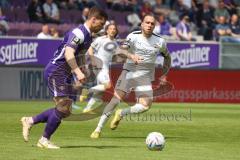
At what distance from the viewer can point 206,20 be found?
32.6 metres

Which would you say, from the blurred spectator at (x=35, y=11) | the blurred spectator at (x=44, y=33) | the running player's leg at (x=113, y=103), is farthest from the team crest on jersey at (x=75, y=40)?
the blurred spectator at (x=35, y=11)

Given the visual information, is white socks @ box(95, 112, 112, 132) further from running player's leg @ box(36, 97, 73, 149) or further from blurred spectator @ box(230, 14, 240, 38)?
blurred spectator @ box(230, 14, 240, 38)

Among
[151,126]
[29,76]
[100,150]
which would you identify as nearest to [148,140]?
[100,150]

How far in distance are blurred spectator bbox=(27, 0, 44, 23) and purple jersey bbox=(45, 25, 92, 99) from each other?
16288 mm

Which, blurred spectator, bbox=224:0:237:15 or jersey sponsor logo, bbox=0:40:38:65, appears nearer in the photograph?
jersey sponsor logo, bbox=0:40:38:65

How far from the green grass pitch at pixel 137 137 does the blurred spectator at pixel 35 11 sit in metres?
5.96

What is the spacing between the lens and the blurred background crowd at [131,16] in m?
28.5

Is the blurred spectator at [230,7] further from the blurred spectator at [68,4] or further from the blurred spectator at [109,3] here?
the blurred spectator at [68,4]

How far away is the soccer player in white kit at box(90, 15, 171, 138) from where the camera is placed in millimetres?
15250

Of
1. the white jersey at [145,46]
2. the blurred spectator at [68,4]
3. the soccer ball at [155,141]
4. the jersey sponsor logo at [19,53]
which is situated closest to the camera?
the soccer ball at [155,141]

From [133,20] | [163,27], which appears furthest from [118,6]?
[163,27]

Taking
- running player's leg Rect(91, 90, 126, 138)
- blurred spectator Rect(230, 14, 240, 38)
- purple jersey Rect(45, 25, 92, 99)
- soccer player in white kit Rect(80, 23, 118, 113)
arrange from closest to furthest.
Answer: purple jersey Rect(45, 25, 92, 99), running player's leg Rect(91, 90, 126, 138), soccer player in white kit Rect(80, 23, 118, 113), blurred spectator Rect(230, 14, 240, 38)

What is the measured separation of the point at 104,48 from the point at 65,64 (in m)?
9.80

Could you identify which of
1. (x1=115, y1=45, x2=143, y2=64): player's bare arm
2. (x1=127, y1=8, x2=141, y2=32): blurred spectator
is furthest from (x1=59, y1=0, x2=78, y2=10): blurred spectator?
(x1=115, y1=45, x2=143, y2=64): player's bare arm
